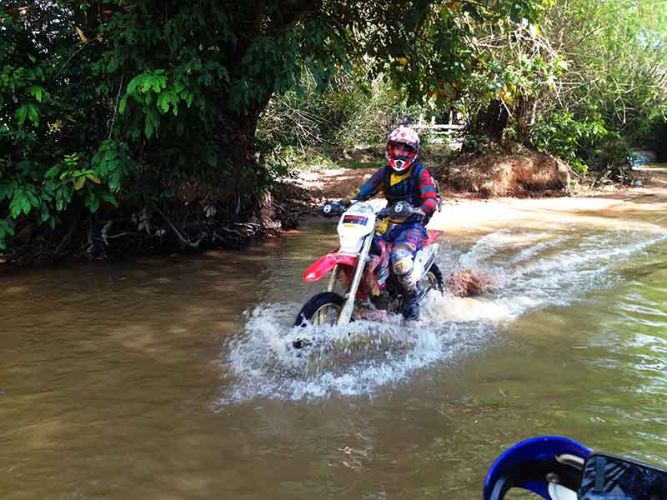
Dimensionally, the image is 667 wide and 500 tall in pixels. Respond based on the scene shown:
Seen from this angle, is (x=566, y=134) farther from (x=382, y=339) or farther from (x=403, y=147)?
(x=382, y=339)

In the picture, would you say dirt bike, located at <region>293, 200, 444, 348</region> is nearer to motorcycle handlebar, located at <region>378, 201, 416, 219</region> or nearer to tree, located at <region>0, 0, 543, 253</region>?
motorcycle handlebar, located at <region>378, 201, 416, 219</region>

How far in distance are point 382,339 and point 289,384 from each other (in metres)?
1.10

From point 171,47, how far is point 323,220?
18.4 ft

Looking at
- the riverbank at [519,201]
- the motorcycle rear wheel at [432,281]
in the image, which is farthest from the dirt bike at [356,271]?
the riverbank at [519,201]

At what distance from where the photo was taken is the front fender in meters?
4.46

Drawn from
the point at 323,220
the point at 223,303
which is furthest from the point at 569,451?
the point at 323,220

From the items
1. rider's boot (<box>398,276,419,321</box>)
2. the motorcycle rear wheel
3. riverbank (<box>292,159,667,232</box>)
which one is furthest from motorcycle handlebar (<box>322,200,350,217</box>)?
riverbank (<box>292,159,667,232</box>)

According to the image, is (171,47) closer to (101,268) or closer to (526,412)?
(101,268)

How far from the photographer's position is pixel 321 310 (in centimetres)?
451

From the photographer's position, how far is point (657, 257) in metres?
8.25

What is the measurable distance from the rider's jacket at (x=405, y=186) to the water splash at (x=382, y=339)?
1101 millimetres

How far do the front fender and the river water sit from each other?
46 centimetres

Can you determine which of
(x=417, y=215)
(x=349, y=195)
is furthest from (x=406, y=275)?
(x=349, y=195)

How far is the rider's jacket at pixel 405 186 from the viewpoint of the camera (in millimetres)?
5250
